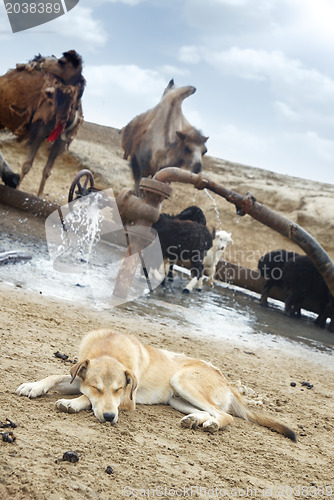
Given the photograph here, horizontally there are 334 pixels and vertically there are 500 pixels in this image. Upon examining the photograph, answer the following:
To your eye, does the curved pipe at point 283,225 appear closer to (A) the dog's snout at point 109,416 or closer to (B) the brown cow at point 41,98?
(B) the brown cow at point 41,98

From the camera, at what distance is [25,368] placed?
3.70 m

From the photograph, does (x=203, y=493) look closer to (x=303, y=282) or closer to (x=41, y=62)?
(x=303, y=282)

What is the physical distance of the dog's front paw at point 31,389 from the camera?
3172 millimetres

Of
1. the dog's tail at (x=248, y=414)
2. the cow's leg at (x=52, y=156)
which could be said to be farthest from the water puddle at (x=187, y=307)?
the cow's leg at (x=52, y=156)

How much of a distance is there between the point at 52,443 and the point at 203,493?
767 mm

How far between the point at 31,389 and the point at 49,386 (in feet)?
0.52

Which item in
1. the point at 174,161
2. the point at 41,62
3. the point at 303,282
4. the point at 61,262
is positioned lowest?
the point at 61,262

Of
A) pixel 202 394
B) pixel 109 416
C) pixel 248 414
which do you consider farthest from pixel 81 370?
pixel 248 414

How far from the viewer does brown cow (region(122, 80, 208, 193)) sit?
45.3 feet

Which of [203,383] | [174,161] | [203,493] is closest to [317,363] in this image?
[203,383]

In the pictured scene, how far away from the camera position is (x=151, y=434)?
3119 mm

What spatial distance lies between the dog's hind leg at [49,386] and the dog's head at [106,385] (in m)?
0.10

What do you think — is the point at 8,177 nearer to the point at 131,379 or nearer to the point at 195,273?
the point at 195,273

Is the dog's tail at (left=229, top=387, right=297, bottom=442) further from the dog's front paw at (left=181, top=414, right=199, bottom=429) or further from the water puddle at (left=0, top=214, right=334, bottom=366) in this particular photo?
the water puddle at (left=0, top=214, right=334, bottom=366)
